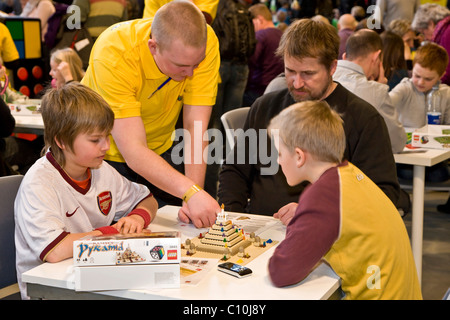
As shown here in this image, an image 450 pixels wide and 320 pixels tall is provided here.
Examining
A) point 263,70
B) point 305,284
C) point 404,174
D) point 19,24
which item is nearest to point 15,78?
point 19,24

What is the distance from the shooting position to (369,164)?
2395 mm

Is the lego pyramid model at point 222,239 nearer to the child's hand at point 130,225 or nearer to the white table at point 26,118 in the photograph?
the child's hand at point 130,225

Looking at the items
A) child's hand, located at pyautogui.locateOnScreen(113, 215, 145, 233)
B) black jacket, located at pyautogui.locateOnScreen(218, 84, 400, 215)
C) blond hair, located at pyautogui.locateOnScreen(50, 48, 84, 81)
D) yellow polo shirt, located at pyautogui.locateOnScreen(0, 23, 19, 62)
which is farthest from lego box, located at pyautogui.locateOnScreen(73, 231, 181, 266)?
yellow polo shirt, located at pyautogui.locateOnScreen(0, 23, 19, 62)

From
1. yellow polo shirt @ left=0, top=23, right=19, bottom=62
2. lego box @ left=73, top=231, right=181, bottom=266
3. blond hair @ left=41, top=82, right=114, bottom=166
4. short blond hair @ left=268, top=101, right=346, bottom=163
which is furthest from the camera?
yellow polo shirt @ left=0, top=23, right=19, bottom=62

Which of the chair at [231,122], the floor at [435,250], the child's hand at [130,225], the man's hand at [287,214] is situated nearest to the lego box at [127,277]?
the child's hand at [130,225]

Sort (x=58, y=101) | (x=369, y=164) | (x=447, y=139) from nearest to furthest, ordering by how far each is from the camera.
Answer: (x=58, y=101) → (x=369, y=164) → (x=447, y=139)

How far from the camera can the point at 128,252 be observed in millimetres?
1576

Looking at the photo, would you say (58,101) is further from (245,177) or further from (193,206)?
(245,177)

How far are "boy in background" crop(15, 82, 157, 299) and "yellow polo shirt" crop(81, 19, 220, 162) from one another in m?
0.23

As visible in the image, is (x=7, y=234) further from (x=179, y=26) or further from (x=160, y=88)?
(x=179, y=26)

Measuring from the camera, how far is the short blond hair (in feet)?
5.92

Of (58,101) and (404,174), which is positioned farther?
(404,174)

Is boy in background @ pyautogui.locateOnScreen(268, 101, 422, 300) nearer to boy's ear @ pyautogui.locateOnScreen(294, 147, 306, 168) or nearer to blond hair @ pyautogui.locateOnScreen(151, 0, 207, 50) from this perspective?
boy's ear @ pyautogui.locateOnScreen(294, 147, 306, 168)
